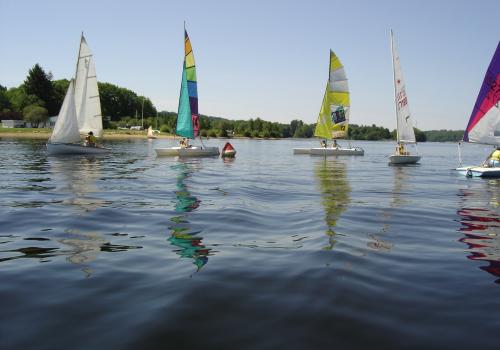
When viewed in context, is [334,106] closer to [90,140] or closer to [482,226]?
[90,140]

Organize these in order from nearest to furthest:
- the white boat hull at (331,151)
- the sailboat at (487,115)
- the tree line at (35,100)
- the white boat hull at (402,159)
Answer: the sailboat at (487,115) < the white boat hull at (402,159) < the white boat hull at (331,151) < the tree line at (35,100)

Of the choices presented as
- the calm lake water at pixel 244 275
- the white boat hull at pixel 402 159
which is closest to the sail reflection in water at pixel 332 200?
the calm lake water at pixel 244 275

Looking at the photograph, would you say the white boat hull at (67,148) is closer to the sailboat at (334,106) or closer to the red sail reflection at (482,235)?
the sailboat at (334,106)

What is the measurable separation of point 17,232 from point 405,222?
389 inches

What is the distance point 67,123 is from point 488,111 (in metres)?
32.2

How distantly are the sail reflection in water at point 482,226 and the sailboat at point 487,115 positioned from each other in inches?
301

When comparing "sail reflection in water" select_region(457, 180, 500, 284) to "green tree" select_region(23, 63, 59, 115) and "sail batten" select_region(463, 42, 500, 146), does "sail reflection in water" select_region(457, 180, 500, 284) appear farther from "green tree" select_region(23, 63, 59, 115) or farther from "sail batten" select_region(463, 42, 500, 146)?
"green tree" select_region(23, 63, 59, 115)

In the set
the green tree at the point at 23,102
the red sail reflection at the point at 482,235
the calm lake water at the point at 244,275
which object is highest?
the green tree at the point at 23,102

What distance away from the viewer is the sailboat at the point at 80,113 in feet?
121

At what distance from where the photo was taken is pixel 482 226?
11.7 m

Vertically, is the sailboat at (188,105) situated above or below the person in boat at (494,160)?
above

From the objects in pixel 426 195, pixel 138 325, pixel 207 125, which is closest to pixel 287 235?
pixel 138 325

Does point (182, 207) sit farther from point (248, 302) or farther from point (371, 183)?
point (371, 183)

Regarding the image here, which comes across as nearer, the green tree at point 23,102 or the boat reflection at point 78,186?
the boat reflection at point 78,186
